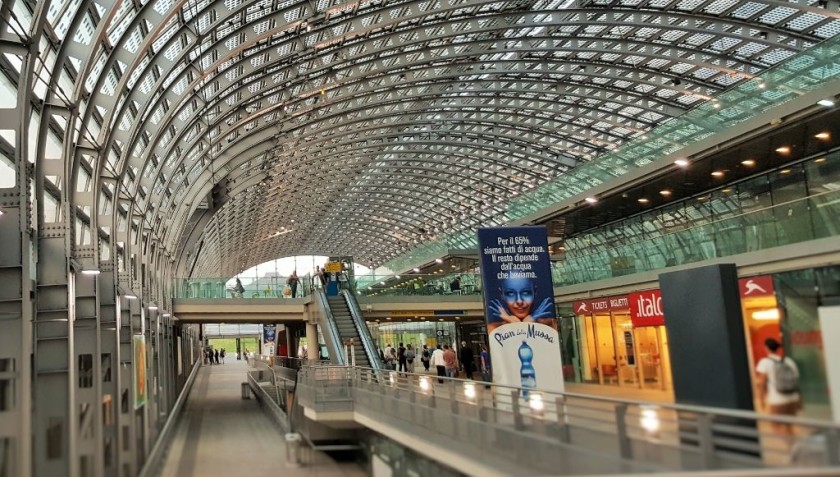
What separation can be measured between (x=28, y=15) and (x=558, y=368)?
1230cm

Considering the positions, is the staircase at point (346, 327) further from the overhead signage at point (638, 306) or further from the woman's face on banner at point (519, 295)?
the woman's face on banner at point (519, 295)

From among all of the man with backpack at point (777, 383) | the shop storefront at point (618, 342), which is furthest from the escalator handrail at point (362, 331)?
the man with backpack at point (777, 383)

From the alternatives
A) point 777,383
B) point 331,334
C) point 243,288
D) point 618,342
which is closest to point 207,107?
point 331,334

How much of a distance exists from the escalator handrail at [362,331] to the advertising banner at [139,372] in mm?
8728

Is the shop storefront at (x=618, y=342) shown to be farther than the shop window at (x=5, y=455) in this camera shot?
Yes

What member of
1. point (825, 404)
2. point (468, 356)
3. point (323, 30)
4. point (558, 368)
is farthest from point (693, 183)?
point (825, 404)

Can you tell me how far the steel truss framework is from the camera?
1268cm

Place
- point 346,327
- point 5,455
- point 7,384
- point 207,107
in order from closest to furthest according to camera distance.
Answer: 1. point 5,455
2. point 7,384
3. point 207,107
4. point 346,327

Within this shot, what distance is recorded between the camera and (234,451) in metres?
25.0

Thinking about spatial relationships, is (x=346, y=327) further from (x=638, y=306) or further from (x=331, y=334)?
(x=638, y=306)

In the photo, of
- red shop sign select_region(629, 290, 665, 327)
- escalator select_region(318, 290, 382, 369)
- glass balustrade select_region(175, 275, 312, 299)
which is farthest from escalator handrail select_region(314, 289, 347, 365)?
red shop sign select_region(629, 290, 665, 327)

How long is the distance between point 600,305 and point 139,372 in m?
15.8

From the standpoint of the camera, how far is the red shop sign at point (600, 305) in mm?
24156

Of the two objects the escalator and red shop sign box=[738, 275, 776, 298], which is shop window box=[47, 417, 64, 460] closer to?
red shop sign box=[738, 275, 776, 298]
